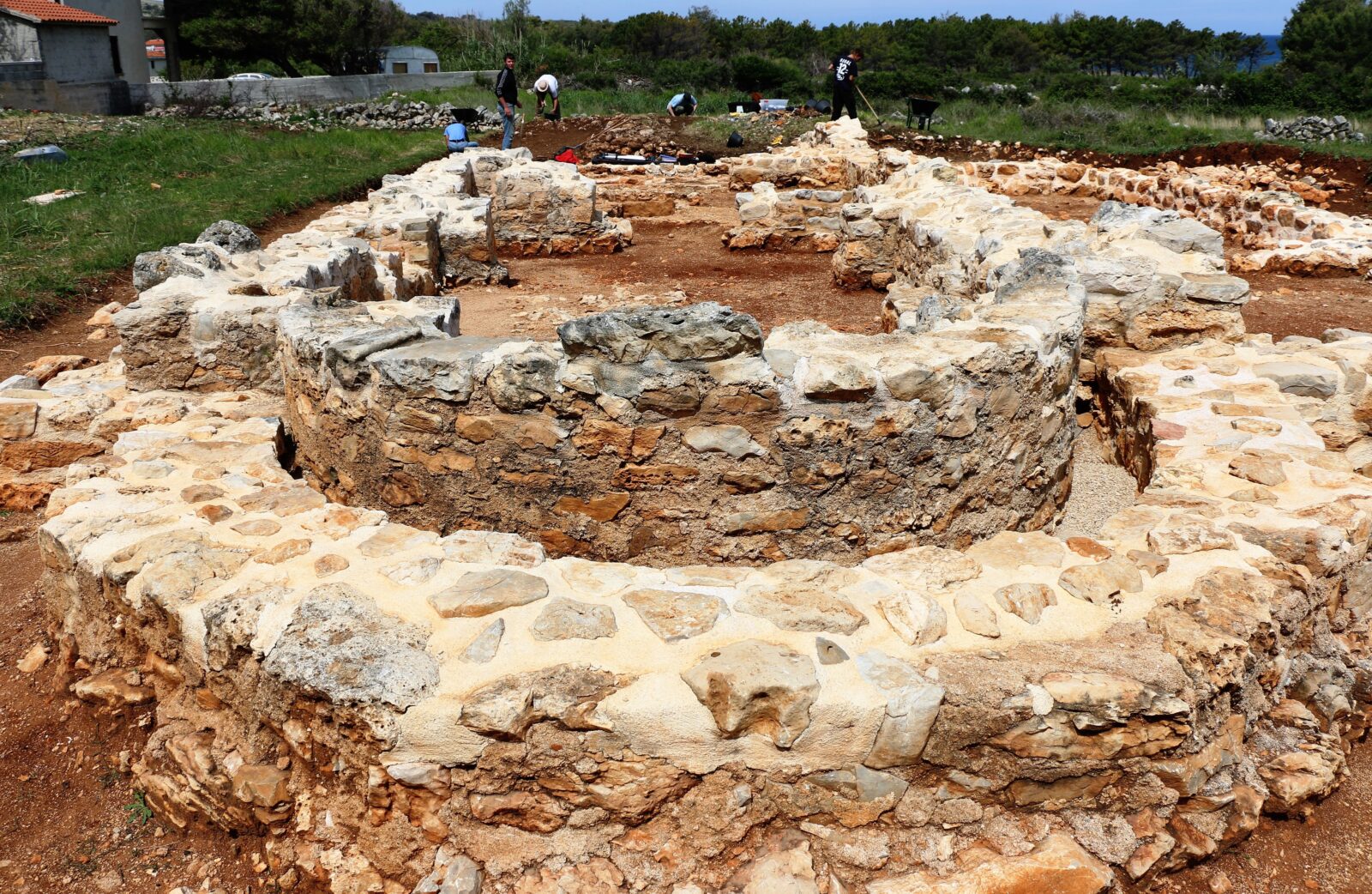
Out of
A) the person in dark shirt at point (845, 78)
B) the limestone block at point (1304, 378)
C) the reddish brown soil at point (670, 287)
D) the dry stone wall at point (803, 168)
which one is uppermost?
the person in dark shirt at point (845, 78)

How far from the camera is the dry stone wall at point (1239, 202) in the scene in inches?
384

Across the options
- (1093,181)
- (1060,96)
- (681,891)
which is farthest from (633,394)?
(1060,96)

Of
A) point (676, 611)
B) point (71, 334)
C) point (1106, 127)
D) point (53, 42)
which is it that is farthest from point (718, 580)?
point (53, 42)

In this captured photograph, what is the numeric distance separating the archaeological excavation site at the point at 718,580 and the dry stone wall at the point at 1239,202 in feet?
14.7

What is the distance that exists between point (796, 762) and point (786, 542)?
1382mm

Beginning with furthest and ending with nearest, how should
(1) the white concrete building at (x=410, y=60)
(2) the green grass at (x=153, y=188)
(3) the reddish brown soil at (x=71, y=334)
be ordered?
(1) the white concrete building at (x=410, y=60) < (2) the green grass at (x=153, y=188) < (3) the reddish brown soil at (x=71, y=334)

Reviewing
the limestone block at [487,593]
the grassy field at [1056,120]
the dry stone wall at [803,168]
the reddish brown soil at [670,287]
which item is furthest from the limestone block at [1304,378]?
the grassy field at [1056,120]

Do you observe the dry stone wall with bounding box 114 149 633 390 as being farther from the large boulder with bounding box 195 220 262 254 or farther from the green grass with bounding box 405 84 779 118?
the green grass with bounding box 405 84 779 118

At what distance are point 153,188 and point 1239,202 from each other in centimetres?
1393

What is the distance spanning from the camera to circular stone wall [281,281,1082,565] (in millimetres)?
3822

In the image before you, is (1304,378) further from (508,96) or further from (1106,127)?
(1106,127)

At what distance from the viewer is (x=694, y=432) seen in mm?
3877

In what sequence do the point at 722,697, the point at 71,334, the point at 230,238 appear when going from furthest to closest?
the point at 71,334 < the point at 230,238 < the point at 722,697

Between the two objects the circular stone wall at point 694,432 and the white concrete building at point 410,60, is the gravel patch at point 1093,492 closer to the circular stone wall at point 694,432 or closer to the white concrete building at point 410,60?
the circular stone wall at point 694,432
